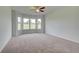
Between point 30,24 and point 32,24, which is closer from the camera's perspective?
point 30,24

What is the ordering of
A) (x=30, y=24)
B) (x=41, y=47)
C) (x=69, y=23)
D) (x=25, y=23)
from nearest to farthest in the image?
(x=41, y=47) → (x=69, y=23) → (x=25, y=23) → (x=30, y=24)

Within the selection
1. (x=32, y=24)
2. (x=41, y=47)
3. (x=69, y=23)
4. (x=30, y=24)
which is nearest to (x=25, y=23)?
(x=30, y=24)

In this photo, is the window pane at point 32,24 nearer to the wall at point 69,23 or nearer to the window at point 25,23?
the window at point 25,23

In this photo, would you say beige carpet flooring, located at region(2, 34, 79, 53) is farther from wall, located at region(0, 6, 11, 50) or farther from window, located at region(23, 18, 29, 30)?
window, located at region(23, 18, 29, 30)

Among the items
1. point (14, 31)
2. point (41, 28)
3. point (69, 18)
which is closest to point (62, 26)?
point (69, 18)

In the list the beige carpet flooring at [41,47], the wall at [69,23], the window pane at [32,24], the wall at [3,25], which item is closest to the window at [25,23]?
the window pane at [32,24]

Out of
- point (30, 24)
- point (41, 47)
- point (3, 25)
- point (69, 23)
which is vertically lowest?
point (41, 47)

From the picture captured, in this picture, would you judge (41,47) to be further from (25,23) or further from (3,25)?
(25,23)

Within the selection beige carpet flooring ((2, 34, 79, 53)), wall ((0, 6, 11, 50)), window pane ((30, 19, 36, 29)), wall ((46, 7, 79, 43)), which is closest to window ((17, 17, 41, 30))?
window pane ((30, 19, 36, 29))

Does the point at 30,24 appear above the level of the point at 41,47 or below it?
above

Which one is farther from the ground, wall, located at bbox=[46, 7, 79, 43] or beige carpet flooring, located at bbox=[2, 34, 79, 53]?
wall, located at bbox=[46, 7, 79, 43]
